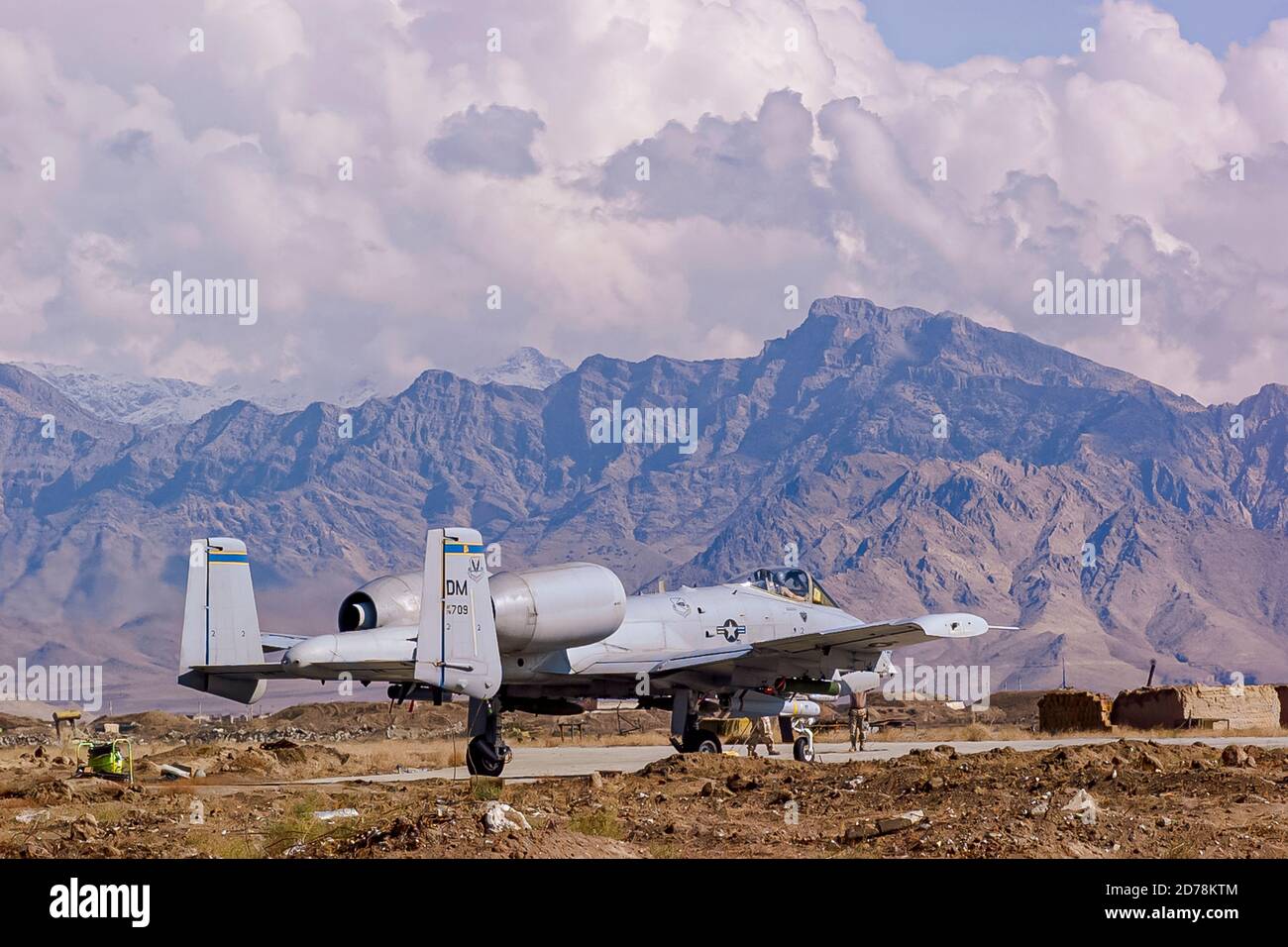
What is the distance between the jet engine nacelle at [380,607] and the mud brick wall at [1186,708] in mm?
32079

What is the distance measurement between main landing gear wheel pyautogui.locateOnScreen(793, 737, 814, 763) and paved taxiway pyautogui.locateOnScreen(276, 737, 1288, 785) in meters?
1.40

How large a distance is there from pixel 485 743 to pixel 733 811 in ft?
30.0

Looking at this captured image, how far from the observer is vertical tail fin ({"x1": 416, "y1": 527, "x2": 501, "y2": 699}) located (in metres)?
25.9

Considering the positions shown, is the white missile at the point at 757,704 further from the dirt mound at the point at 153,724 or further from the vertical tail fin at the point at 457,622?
the dirt mound at the point at 153,724

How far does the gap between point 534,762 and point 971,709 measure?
266 ft

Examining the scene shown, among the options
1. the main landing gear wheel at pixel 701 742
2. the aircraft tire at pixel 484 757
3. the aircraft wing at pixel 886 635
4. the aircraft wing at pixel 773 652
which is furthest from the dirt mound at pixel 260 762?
the aircraft wing at pixel 886 635

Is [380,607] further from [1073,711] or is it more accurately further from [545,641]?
[1073,711]

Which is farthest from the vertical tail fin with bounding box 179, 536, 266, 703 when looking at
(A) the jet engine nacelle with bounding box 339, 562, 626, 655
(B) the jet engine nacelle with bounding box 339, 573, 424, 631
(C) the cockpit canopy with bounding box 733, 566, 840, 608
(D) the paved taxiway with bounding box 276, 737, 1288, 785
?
(C) the cockpit canopy with bounding box 733, 566, 840, 608

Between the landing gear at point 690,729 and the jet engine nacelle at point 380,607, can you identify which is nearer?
the jet engine nacelle at point 380,607

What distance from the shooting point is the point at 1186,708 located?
184 ft

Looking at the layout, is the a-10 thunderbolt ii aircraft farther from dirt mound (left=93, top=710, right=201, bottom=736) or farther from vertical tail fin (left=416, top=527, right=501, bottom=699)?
dirt mound (left=93, top=710, right=201, bottom=736)

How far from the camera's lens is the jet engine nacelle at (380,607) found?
29016 millimetres

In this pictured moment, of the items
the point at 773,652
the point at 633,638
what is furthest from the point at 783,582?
the point at 633,638
